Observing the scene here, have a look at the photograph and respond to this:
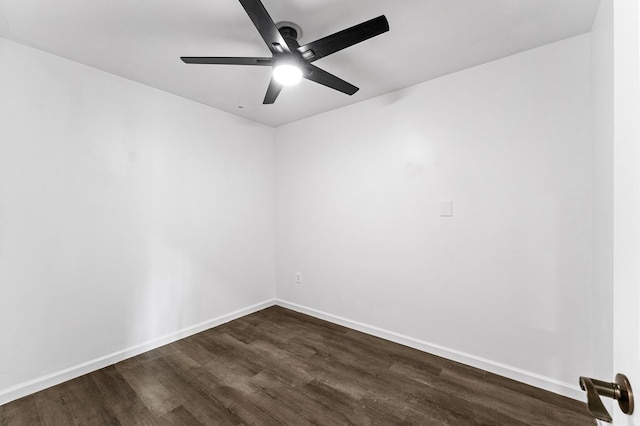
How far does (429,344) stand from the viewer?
98.4 inches

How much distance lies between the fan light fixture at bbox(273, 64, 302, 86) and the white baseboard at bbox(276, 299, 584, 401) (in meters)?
A: 2.47

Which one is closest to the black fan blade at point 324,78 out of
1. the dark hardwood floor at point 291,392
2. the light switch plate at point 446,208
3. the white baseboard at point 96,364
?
the light switch plate at point 446,208

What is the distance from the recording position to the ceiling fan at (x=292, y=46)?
136cm

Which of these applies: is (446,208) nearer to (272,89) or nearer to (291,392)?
(272,89)

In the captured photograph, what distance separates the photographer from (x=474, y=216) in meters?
2.27

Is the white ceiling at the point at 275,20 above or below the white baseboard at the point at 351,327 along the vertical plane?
above

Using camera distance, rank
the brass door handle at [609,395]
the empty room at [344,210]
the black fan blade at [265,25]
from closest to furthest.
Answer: the brass door handle at [609,395] < the black fan blade at [265,25] < the empty room at [344,210]

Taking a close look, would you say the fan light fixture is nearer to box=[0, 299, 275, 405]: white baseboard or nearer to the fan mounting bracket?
the fan mounting bracket

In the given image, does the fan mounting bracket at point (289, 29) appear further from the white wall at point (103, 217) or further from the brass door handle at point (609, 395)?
the brass door handle at point (609, 395)

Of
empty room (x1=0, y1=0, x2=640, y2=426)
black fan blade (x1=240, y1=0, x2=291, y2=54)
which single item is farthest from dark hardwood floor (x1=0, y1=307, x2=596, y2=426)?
black fan blade (x1=240, y1=0, x2=291, y2=54)

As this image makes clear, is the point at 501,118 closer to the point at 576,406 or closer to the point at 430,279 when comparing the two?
the point at 430,279

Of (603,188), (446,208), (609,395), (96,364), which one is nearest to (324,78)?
(446,208)

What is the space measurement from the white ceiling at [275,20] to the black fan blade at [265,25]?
25 cm

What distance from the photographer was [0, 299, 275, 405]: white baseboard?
191cm
